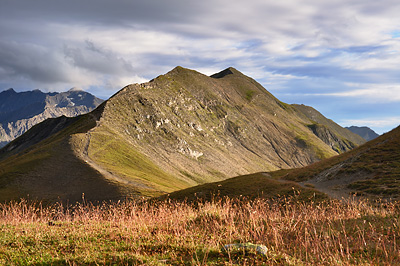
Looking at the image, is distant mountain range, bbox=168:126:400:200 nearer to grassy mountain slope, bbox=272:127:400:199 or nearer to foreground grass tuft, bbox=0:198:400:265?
grassy mountain slope, bbox=272:127:400:199

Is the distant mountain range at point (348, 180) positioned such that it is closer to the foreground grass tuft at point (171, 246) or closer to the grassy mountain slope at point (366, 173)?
the grassy mountain slope at point (366, 173)

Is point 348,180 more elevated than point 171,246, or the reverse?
point 348,180

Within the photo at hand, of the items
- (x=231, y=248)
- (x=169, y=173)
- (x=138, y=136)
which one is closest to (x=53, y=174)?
(x=169, y=173)

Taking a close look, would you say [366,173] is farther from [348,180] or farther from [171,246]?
[171,246]

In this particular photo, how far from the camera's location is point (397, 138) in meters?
56.1

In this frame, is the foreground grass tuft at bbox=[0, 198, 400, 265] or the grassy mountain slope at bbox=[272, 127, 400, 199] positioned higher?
the grassy mountain slope at bbox=[272, 127, 400, 199]

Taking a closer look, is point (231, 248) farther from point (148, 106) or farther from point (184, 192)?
point (148, 106)

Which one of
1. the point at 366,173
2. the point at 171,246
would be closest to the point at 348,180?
the point at 366,173

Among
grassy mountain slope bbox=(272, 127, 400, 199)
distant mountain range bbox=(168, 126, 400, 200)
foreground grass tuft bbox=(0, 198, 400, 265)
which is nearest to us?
foreground grass tuft bbox=(0, 198, 400, 265)

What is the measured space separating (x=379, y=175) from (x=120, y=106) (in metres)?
160

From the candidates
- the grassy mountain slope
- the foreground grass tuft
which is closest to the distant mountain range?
the grassy mountain slope

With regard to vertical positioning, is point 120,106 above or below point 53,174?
above

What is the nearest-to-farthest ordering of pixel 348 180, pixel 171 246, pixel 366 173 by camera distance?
pixel 171 246 < pixel 366 173 < pixel 348 180

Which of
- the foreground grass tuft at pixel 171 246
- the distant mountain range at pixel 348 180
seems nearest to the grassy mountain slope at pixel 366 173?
the distant mountain range at pixel 348 180
